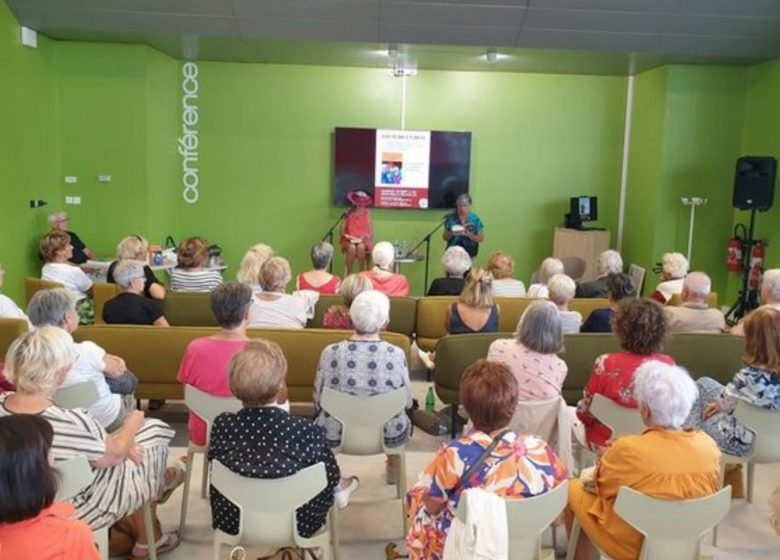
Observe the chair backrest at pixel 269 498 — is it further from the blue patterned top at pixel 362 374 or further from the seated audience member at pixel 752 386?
the seated audience member at pixel 752 386

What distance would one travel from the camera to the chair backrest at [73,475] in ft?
7.43

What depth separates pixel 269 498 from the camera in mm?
2398

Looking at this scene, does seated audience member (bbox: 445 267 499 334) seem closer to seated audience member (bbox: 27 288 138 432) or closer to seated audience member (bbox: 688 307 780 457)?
seated audience member (bbox: 688 307 780 457)

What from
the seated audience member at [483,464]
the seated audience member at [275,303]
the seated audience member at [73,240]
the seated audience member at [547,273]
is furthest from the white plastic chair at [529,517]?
the seated audience member at [73,240]

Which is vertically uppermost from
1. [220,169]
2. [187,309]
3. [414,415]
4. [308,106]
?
[308,106]

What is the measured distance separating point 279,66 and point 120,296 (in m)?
5.67

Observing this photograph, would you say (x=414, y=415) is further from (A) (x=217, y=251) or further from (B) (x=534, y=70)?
(B) (x=534, y=70)

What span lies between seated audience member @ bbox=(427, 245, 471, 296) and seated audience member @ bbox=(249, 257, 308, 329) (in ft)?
5.26

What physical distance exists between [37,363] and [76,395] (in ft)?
1.74

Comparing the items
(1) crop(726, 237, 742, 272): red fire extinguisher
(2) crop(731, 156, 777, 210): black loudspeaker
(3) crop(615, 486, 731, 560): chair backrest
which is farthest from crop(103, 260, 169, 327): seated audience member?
(1) crop(726, 237, 742, 272): red fire extinguisher

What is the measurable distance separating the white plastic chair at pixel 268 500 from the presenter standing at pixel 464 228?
6.65 meters

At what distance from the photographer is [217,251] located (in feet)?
30.7

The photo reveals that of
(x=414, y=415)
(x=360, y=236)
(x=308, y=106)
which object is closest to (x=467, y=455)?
(x=414, y=415)

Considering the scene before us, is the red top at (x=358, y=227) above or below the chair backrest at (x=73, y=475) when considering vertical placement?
above
